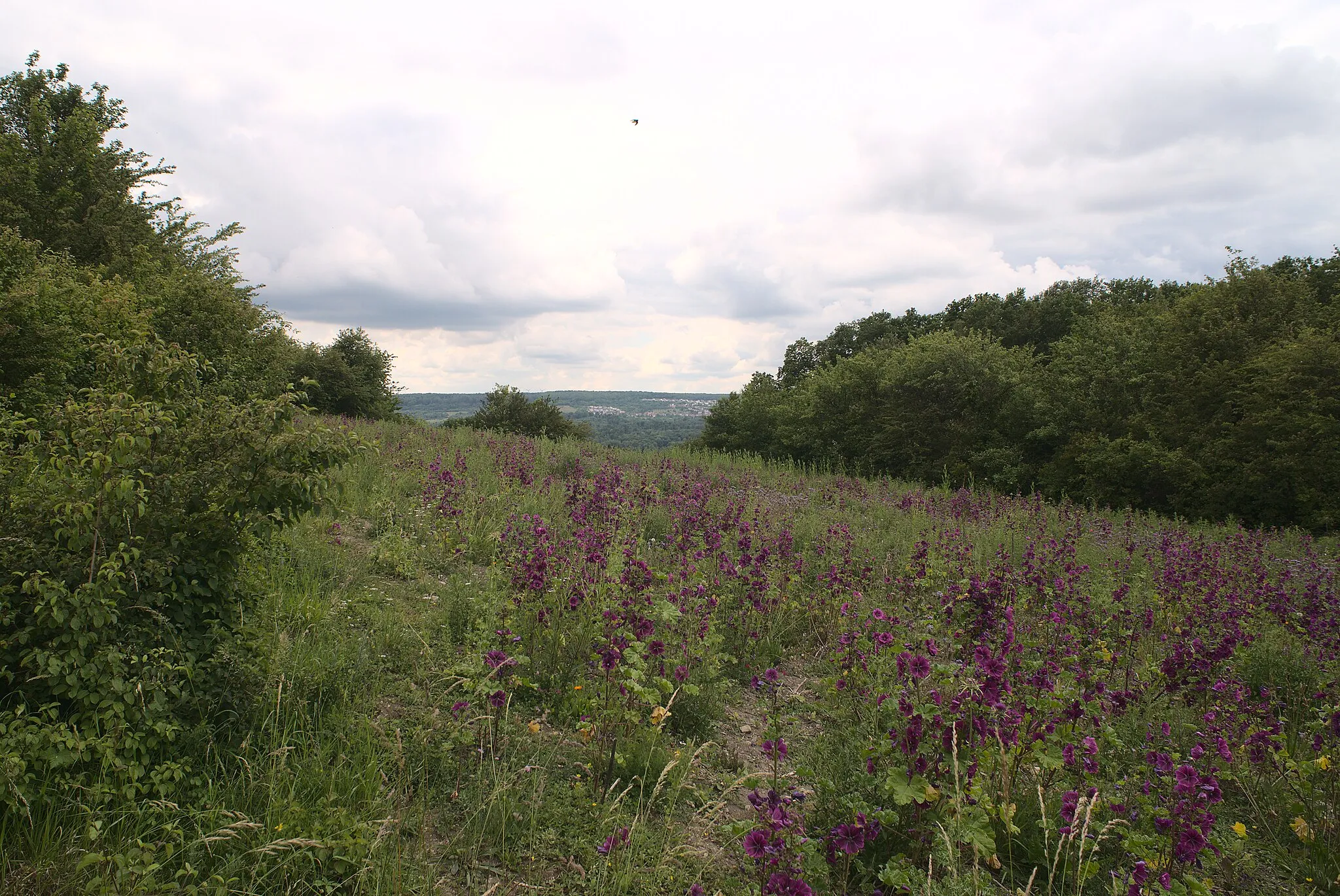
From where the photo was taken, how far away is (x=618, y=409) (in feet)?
357

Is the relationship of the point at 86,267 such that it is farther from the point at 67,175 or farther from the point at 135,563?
the point at 135,563

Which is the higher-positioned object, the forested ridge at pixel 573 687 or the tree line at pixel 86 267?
the tree line at pixel 86 267

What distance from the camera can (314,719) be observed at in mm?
3197

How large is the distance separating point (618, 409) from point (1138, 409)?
93900mm

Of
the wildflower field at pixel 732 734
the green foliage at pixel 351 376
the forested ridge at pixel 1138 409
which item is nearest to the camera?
the wildflower field at pixel 732 734

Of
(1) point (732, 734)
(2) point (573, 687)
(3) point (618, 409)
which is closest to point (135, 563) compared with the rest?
(2) point (573, 687)

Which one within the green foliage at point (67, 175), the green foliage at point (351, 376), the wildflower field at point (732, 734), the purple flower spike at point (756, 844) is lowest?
the wildflower field at point (732, 734)

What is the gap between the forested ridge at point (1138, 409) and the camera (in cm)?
1413

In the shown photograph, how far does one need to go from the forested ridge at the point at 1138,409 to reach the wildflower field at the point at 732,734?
1064 cm

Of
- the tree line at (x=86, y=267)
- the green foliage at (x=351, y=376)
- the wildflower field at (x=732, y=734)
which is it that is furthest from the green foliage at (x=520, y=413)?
the wildflower field at (x=732, y=734)

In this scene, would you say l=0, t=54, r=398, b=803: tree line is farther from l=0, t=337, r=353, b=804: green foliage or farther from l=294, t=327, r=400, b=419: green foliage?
l=294, t=327, r=400, b=419: green foliage

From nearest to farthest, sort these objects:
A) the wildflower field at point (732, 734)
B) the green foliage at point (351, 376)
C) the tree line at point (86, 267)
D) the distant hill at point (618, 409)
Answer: the wildflower field at point (732, 734) < the tree line at point (86, 267) < the green foliage at point (351, 376) < the distant hill at point (618, 409)

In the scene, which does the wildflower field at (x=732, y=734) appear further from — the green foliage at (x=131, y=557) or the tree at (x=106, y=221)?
the tree at (x=106, y=221)

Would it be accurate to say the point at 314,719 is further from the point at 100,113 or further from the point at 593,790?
the point at 100,113
